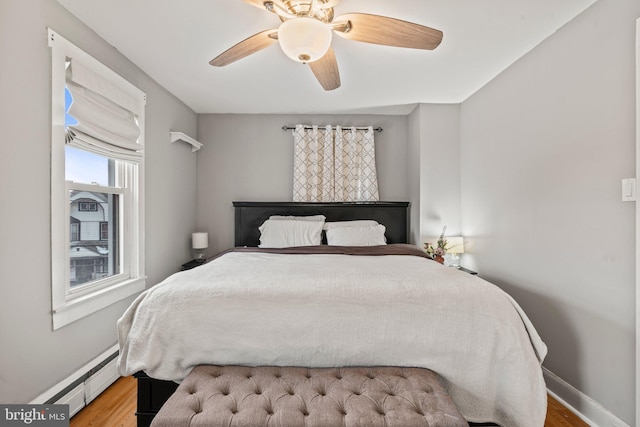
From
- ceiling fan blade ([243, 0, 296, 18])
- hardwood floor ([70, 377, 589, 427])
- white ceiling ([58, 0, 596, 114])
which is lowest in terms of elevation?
hardwood floor ([70, 377, 589, 427])

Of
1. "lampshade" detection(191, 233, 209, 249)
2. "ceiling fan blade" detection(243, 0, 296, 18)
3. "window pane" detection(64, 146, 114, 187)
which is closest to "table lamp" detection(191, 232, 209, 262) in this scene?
"lampshade" detection(191, 233, 209, 249)

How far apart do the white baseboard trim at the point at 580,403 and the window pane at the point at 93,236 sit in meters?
3.26

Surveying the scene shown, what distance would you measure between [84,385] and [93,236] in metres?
0.99

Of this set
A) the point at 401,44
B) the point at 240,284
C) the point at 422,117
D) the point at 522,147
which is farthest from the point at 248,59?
the point at 522,147

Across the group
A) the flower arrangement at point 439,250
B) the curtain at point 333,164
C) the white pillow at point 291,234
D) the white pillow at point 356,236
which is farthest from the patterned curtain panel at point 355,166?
the flower arrangement at point 439,250

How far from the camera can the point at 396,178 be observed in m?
3.93

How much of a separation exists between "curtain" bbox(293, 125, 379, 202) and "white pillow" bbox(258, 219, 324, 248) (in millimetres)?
452

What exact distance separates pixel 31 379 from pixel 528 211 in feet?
10.9

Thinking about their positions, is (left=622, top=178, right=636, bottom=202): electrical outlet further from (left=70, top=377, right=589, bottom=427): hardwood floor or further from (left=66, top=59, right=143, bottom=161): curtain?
(left=66, top=59, right=143, bottom=161): curtain

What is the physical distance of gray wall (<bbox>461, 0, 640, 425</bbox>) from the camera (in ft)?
5.28

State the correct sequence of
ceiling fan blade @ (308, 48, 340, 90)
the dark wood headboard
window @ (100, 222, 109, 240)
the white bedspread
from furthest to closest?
the dark wood headboard, window @ (100, 222, 109, 240), ceiling fan blade @ (308, 48, 340, 90), the white bedspread

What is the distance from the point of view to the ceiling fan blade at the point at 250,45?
1.75 m

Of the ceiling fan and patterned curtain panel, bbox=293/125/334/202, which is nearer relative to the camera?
the ceiling fan

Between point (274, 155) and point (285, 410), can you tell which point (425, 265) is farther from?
point (274, 155)
